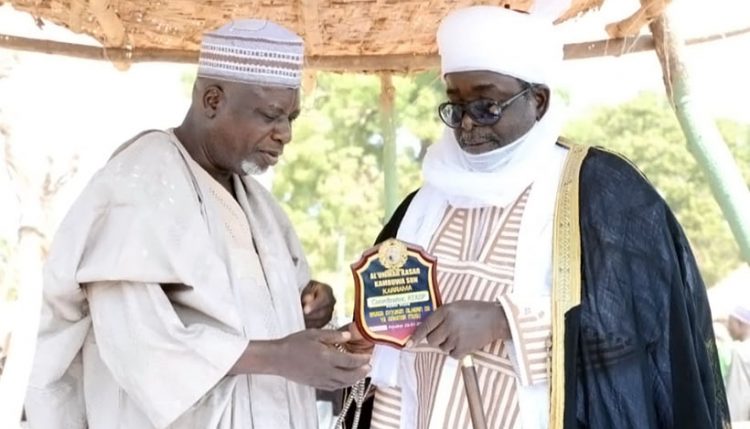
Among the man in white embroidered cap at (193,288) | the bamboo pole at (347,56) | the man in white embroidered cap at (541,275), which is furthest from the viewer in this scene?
the bamboo pole at (347,56)

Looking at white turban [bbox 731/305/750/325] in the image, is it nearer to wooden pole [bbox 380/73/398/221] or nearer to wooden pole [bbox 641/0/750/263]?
wooden pole [bbox 380/73/398/221]

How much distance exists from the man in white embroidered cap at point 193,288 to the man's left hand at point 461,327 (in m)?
0.18

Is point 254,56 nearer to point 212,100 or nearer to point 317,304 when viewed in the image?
point 212,100

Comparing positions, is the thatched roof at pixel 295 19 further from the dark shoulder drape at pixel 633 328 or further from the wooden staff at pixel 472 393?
the wooden staff at pixel 472 393

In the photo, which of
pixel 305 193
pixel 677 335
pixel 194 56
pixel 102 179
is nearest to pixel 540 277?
pixel 677 335

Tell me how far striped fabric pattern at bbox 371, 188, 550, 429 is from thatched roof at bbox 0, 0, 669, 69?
5.57 ft

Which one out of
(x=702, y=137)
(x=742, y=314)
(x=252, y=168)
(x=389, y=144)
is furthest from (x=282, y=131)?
(x=742, y=314)

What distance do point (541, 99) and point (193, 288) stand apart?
1061 millimetres

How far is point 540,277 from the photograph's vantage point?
8.88 ft

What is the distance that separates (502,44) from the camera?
110 inches

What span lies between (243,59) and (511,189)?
76 cm

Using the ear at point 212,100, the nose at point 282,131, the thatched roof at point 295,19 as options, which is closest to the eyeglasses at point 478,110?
the nose at point 282,131

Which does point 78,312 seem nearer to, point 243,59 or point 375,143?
point 243,59

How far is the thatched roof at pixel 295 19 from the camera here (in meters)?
4.37
